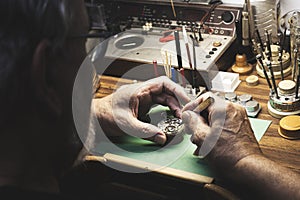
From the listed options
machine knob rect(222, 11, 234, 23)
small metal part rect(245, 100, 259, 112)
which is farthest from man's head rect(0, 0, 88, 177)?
machine knob rect(222, 11, 234, 23)

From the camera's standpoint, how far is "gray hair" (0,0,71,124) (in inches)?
22.5

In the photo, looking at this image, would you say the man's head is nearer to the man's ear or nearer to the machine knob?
the man's ear

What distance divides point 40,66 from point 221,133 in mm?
710

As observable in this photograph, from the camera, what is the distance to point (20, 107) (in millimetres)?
624

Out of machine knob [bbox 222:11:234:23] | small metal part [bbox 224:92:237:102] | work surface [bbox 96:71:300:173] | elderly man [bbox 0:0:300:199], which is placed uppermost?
elderly man [bbox 0:0:300:199]

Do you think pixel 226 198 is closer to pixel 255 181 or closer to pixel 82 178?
pixel 255 181

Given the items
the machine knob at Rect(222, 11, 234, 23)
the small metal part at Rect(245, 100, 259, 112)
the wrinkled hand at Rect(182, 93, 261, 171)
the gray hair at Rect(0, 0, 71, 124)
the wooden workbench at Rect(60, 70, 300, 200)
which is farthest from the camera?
the machine knob at Rect(222, 11, 234, 23)

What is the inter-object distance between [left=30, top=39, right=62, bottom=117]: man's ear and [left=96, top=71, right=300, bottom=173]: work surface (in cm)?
75

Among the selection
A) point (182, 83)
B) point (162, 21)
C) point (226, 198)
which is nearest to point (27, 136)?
point (226, 198)

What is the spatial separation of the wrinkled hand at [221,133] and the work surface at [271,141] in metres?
0.08

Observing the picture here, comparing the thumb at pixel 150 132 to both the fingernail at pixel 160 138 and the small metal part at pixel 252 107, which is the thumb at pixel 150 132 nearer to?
the fingernail at pixel 160 138

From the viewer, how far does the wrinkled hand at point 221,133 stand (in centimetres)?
117

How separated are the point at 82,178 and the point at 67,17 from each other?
1.34 feet

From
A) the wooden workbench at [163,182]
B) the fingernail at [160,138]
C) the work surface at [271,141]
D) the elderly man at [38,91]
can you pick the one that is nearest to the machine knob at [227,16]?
the work surface at [271,141]
